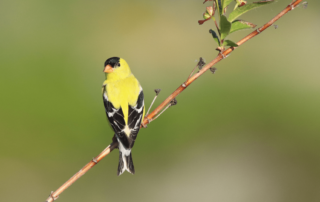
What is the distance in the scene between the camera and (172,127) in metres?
5.07

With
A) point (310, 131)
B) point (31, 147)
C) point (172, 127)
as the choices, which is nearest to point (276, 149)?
point (310, 131)

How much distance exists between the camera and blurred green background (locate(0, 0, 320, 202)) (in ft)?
14.6

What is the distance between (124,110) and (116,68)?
496 millimetres

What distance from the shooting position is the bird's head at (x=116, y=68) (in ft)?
8.86

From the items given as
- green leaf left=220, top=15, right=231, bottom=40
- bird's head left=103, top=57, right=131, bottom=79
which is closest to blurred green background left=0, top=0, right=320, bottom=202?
bird's head left=103, top=57, right=131, bottom=79

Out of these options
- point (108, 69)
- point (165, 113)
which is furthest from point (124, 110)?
point (165, 113)

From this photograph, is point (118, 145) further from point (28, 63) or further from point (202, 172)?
point (28, 63)

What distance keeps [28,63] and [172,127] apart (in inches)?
114

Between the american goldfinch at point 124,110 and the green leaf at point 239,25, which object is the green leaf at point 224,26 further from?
the american goldfinch at point 124,110

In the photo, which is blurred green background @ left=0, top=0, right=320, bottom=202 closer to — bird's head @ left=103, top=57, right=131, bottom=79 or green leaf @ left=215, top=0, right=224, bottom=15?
bird's head @ left=103, top=57, right=131, bottom=79

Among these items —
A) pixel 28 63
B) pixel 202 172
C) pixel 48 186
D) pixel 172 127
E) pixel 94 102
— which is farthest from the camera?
pixel 28 63

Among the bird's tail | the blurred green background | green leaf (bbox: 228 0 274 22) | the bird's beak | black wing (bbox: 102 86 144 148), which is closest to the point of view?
green leaf (bbox: 228 0 274 22)

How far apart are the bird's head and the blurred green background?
1.51 m

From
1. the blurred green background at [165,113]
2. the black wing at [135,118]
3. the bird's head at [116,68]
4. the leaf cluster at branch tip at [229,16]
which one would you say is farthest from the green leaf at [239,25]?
the blurred green background at [165,113]
